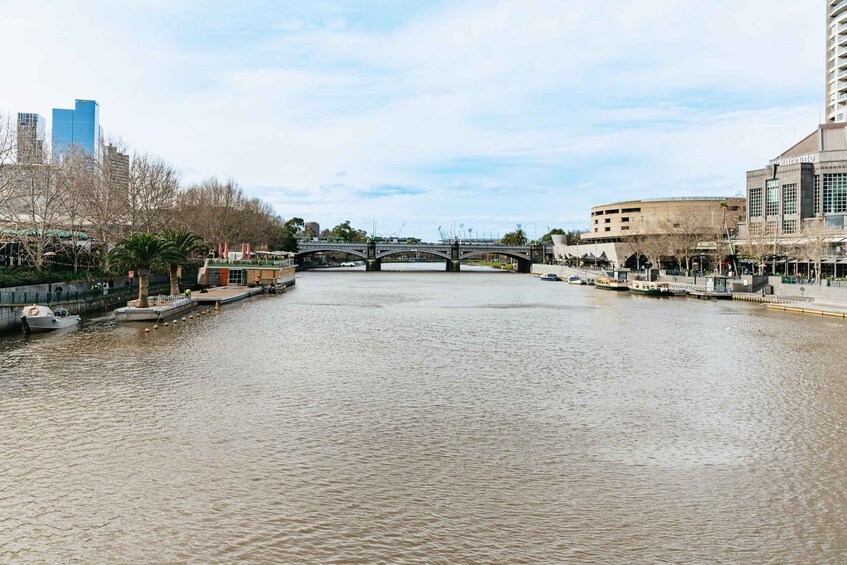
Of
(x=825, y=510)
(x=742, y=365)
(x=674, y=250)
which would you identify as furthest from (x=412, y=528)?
(x=674, y=250)

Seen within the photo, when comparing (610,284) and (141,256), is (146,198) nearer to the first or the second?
(141,256)

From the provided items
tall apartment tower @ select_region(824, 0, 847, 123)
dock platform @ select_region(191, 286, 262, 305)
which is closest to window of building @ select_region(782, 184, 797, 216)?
tall apartment tower @ select_region(824, 0, 847, 123)

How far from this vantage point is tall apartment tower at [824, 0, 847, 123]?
137m

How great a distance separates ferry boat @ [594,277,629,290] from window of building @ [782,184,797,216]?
1183 inches

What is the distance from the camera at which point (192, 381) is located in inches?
1108

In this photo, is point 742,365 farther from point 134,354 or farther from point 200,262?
point 200,262

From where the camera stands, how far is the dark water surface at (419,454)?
13383mm

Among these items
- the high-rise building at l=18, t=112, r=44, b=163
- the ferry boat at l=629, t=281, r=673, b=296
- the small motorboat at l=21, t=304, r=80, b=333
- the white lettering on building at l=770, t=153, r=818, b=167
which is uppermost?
the white lettering on building at l=770, t=153, r=818, b=167

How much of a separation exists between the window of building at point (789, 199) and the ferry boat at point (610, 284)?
3005 centimetres

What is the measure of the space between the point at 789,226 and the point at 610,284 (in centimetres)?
3156

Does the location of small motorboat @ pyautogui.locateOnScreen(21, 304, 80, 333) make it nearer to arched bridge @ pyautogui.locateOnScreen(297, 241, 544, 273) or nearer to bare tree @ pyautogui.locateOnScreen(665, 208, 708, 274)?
bare tree @ pyautogui.locateOnScreen(665, 208, 708, 274)

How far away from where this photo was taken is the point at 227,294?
71.5 metres

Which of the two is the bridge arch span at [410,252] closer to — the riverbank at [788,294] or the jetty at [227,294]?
the riverbank at [788,294]

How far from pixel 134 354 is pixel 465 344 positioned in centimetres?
1859
